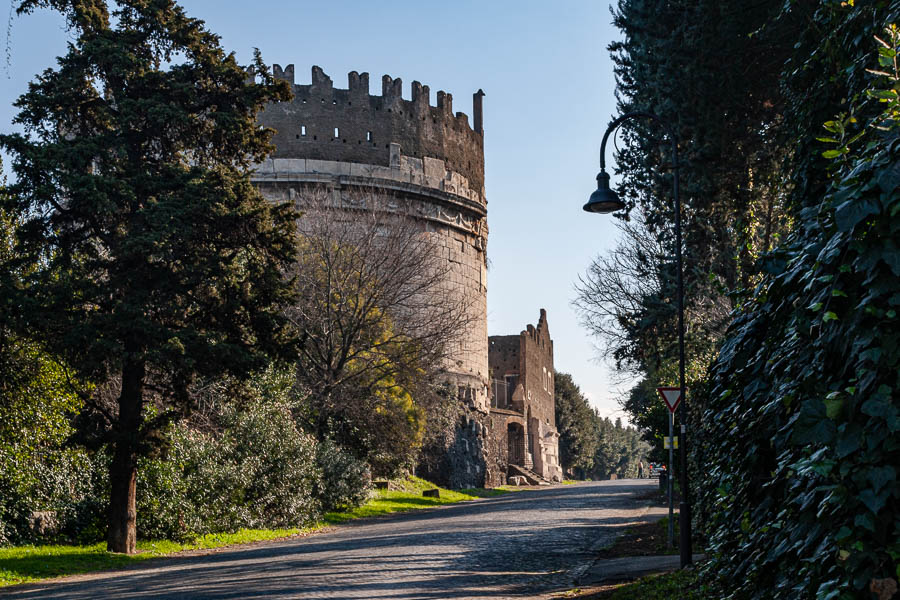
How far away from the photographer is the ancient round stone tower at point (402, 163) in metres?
43.1

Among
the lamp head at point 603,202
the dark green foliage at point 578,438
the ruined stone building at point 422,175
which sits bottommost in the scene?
the dark green foliage at point 578,438

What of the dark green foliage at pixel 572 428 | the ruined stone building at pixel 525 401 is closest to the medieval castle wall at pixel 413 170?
the ruined stone building at pixel 525 401

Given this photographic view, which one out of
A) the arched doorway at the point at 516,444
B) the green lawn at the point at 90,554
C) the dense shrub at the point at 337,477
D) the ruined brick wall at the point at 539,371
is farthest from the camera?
the ruined brick wall at the point at 539,371

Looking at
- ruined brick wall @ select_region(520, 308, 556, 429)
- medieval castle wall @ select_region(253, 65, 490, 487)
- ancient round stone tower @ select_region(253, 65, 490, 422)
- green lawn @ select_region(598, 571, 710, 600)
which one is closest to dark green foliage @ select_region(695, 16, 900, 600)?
green lawn @ select_region(598, 571, 710, 600)

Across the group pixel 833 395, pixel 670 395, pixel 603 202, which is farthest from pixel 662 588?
pixel 833 395

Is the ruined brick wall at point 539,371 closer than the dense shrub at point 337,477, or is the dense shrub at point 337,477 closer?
the dense shrub at point 337,477

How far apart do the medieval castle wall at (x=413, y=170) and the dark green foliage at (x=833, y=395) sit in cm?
3416

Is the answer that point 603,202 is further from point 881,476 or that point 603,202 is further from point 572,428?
point 572,428

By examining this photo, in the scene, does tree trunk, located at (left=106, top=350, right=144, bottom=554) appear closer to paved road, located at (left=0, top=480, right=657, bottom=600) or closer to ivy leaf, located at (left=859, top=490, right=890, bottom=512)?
paved road, located at (left=0, top=480, right=657, bottom=600)

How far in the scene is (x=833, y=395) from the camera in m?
3.53

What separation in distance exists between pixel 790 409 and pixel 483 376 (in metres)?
46.6

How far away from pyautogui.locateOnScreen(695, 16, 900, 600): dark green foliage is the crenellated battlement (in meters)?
39.3

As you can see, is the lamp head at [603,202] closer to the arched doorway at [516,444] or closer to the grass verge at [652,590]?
the grass verge at [652,590]

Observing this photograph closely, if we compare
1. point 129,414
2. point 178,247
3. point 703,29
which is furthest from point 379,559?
point 703,29
